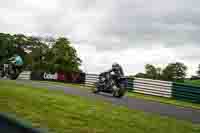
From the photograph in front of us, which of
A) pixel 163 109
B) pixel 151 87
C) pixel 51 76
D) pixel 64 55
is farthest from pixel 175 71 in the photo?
pixel 163 109

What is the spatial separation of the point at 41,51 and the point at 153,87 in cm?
6229

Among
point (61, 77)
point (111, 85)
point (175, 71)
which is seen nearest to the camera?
point (111, 85)

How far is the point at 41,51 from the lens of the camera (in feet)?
277

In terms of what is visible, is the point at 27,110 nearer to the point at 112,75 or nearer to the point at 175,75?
the point at 112,75

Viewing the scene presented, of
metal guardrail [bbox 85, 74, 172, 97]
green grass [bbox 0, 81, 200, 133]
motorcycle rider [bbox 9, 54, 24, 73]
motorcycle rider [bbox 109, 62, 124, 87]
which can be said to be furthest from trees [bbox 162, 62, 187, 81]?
green grass [bbox 0, 81, 200, 133]

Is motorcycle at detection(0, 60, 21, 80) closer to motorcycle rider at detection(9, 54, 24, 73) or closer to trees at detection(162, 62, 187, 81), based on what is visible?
motorcycle rider at detection(9, 54, 24, 73)

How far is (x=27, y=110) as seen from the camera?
9.55 metres

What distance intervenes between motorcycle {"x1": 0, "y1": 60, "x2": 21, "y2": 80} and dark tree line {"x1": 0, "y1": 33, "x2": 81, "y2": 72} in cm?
5086

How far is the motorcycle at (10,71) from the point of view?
79.5 feet

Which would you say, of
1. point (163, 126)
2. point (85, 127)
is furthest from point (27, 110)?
point (163, 126)

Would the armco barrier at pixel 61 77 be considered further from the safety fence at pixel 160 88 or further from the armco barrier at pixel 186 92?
the armco barrier at pixel 186 92

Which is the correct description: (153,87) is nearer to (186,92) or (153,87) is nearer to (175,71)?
(186,92)

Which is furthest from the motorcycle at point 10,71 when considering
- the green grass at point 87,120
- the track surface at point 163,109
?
the green grass at point 87,120

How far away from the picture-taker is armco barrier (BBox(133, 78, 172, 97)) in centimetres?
2346
